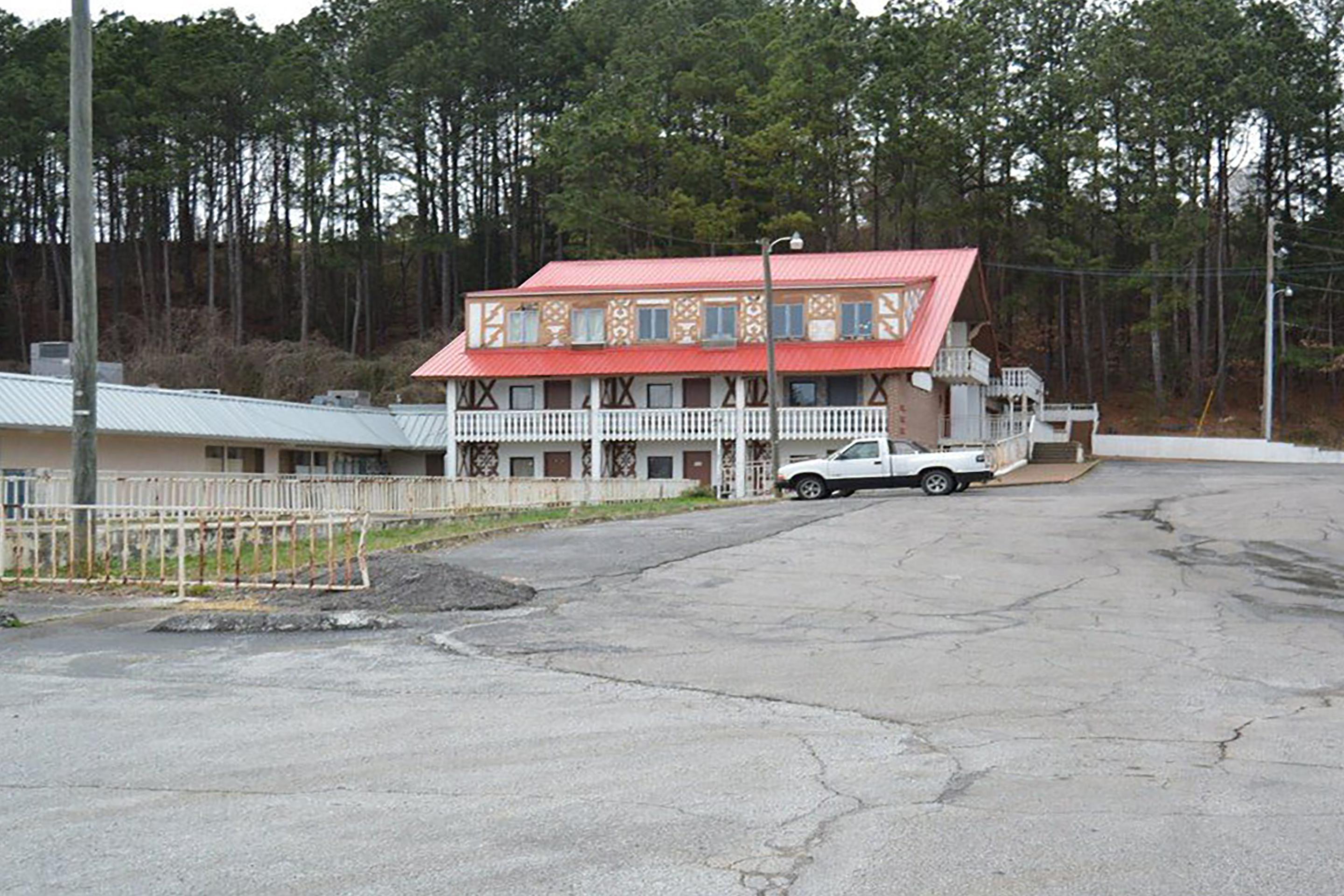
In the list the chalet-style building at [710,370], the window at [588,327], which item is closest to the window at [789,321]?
the chalet-style building at [710,370]

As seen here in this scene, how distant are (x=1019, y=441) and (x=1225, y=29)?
32.4 m

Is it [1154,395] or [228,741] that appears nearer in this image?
[228,741]

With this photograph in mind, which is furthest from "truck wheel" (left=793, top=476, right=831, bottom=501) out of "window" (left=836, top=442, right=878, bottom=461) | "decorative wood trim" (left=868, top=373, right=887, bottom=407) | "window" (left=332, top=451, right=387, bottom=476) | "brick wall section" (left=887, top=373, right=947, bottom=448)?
"window" (left=332, top=451, right=387, bottom=476)

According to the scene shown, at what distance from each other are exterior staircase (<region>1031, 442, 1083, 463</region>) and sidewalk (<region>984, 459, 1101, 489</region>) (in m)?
1.31

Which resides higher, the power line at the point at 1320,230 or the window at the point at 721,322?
the power line at the point at 1320,230

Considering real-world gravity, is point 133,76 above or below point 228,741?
above

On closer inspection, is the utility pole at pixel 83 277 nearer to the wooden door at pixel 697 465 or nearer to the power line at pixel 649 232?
the wooden door at pixel 697 465

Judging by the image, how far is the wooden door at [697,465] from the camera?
50.9m

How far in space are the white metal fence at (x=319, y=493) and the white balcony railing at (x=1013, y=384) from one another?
77.3 ft

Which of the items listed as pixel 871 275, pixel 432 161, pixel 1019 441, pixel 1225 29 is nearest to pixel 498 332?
pixel 871 275

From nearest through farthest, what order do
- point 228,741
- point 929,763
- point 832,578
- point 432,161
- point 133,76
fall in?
point 929,763, point 228,741, point 832,578, point 133,76, point 432,161

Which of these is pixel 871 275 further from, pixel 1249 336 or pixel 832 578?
pixel 832 578

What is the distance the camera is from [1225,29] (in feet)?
231

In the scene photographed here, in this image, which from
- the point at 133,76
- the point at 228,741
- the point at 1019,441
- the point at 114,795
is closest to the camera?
the point at 114,795
